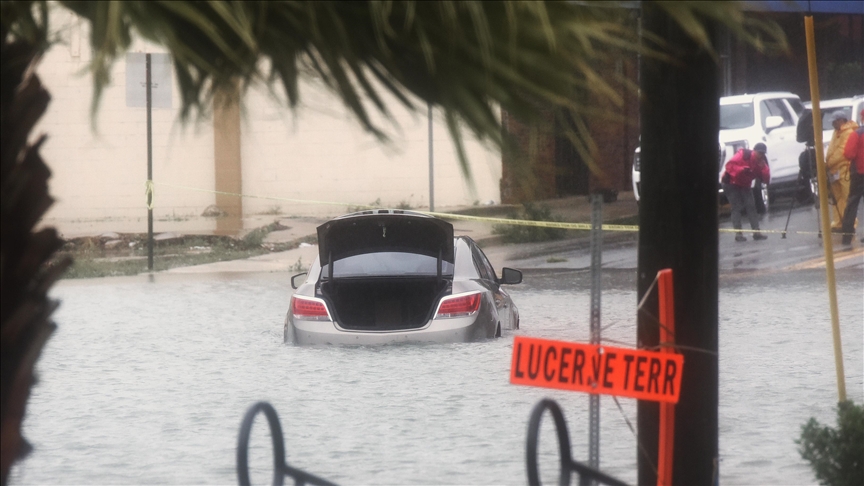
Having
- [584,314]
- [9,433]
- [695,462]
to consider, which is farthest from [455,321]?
[9,433]

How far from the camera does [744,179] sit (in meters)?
20.8

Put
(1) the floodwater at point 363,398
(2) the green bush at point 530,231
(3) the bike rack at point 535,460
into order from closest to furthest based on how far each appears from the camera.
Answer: (3) the bike rack at point 535,460 < (1) the floodwater at point 363,398 < (2) the green bush at point 530,231

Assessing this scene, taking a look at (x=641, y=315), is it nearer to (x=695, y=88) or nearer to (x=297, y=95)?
(x=695, y=88)

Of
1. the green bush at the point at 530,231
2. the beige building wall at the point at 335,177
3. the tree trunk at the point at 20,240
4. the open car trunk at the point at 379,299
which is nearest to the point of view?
the tree trunk at the point at 20,240

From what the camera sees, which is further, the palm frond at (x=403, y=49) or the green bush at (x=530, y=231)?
the green bush at (x=530, y=231)

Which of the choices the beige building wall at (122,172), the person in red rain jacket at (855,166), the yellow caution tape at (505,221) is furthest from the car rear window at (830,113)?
the beige building wall at (122,172)

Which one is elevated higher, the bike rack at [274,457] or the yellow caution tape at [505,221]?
the yellow caution tape at [505,221]

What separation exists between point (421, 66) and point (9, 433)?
1.07 metres

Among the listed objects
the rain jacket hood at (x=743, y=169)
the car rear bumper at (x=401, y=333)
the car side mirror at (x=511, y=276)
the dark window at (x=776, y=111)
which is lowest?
the car rear bumper at (x=401, y=333)

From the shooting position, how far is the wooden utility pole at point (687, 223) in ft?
14.7

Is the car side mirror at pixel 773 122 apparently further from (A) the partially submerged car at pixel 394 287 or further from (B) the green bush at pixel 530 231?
(A) the partially submerged car at pixel 394 287

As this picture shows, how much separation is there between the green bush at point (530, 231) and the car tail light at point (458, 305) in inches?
436

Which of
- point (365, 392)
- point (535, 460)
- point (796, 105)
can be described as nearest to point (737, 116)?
point (796, 105)

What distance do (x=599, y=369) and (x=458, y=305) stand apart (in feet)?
22.0
